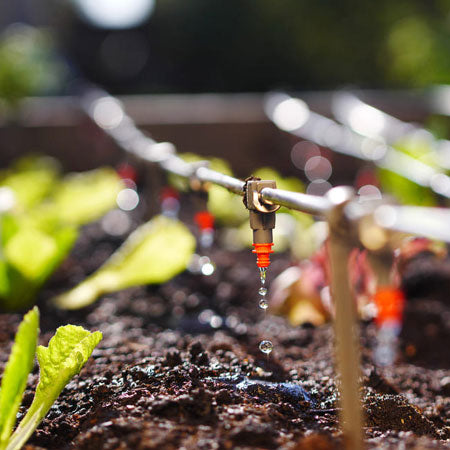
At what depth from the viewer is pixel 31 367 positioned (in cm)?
94

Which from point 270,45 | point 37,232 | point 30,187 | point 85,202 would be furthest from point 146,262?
point 270,45

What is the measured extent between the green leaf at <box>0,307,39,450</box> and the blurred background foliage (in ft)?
26.9

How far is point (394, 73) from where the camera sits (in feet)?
30.5

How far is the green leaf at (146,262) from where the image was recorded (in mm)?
A: 1646

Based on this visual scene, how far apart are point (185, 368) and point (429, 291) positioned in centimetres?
130

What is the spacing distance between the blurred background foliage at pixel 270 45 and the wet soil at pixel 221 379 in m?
7.22

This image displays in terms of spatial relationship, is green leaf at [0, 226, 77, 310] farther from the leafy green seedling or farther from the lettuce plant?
the leafy green seedling

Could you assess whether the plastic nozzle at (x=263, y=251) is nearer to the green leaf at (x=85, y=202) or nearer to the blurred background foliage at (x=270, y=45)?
the green leaf at (x=85, y=202)

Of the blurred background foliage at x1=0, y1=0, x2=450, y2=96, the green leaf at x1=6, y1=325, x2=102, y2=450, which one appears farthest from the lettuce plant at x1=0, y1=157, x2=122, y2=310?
the blurred background foliage at x1=0, y1=0, x2=450, y2=96

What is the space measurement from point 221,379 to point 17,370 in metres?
0.33

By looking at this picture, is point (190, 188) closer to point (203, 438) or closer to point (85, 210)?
point (203, 438)

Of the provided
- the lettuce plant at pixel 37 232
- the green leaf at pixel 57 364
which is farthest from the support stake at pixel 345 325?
the lettuce plant at pixel 37 232

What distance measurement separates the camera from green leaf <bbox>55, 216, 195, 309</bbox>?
1646 millimetres

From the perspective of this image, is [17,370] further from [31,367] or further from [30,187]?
[30,187]
